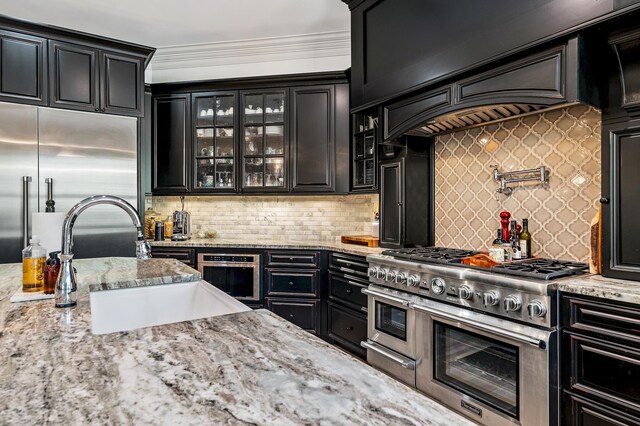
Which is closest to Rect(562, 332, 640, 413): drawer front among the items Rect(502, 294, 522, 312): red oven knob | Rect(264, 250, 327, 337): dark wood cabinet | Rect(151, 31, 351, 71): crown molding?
Rect(502, 294, 522, 312): red oven knob

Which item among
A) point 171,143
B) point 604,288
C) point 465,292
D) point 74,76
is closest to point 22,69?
point 74,76

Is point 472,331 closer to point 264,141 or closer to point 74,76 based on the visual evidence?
point 264,141

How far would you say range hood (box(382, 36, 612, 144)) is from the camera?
1.84m

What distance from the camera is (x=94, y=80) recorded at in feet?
11.7

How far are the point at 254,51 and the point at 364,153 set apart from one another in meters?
1.81

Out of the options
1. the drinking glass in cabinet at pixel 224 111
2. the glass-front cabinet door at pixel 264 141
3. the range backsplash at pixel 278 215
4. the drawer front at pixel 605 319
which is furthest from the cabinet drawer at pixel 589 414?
the drinking glass in cabinet at pixel 224 111

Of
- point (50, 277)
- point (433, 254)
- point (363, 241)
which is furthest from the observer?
point (363, 241)

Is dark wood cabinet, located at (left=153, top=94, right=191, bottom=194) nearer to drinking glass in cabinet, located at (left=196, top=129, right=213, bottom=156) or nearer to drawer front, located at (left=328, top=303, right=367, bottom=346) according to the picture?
drinking glass in cabinet, located at (left=196, top=129, right=213, bottom=156)

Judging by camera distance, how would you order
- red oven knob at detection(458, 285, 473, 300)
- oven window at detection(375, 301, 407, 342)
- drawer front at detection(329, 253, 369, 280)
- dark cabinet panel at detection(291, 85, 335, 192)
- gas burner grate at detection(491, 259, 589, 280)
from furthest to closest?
dark cabinet panel at detection(291, 85, 335, 192) < drawer front at detection(329, 253, 369, 280) < oven window at detection(375, 301, 407, 342) < red oven knob at detection(458, 285, 473, 300) < gas burner grate at detection(491, 259, 589, 280)

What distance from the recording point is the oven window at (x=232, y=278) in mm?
3824

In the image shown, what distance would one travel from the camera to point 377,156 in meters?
3.58

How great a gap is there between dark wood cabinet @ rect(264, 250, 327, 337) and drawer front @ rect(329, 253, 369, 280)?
5.7 inches

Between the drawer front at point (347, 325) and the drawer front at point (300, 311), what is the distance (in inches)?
6.4

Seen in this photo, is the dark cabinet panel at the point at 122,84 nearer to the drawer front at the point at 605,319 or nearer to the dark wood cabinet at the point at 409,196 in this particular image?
the dark wood cabinet at the point at 409,196
